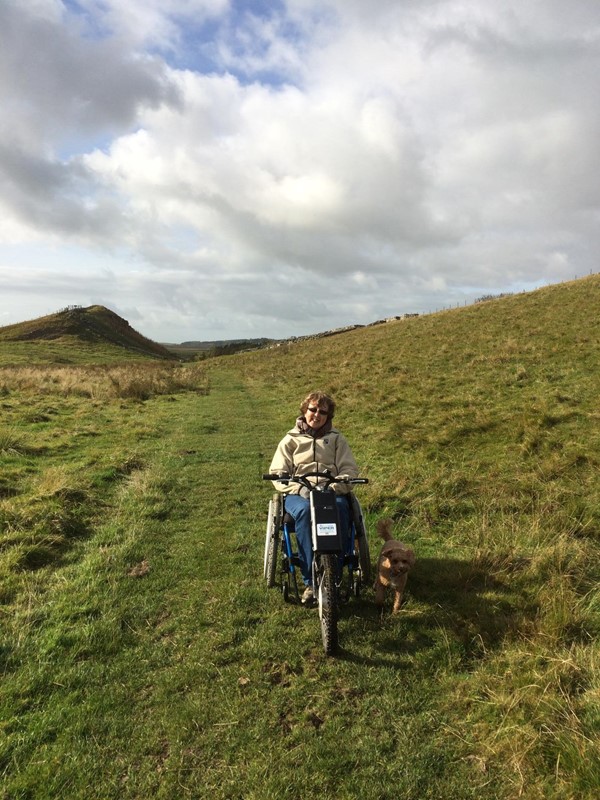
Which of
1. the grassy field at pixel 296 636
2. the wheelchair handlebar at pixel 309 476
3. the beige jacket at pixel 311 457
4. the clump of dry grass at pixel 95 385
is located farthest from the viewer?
the clump of dry grass at pixel 95 385

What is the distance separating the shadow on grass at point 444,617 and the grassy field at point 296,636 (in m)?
0.02

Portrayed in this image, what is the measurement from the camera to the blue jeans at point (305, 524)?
471 cm

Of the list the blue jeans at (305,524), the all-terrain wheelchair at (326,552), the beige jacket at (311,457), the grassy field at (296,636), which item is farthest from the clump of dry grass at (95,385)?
the blue jeans at (305,524)

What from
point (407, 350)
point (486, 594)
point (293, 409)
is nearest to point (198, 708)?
point (486, 594)

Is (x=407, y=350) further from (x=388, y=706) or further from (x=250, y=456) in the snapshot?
(x=388, y=706)

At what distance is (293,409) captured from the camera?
17938 millimetres

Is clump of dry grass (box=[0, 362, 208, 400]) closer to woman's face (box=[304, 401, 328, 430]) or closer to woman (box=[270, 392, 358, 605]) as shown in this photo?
woman (box=[270, 392, 358, 605])

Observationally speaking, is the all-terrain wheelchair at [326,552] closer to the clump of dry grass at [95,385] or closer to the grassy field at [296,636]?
the grassy field at [296,636]

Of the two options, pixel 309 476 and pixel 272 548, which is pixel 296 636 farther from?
pixel 309 476

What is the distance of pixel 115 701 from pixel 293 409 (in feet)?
47.5

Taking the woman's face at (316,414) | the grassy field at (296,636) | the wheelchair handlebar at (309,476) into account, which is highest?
the woman's face at (316,414)

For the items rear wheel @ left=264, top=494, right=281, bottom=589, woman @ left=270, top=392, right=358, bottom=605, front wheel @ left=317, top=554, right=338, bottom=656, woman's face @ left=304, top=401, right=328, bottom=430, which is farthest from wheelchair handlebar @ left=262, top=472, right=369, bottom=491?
front wheel @ left=317, top=554, right=338, bottom=656

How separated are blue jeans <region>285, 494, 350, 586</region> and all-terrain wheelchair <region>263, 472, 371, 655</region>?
2.7 inches

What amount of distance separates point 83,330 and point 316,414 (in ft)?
267
